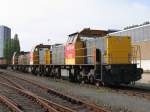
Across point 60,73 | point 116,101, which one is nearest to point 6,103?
point 116,101

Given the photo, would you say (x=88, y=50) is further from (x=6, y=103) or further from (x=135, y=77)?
(x=6, y=103)

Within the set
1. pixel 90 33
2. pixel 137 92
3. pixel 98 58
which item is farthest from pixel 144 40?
pixel 137 92

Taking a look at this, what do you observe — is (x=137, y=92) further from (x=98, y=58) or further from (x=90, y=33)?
(x=90, y=33)

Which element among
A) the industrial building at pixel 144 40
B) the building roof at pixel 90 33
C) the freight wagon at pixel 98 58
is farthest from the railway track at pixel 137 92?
the industrial building at pixel 144 40

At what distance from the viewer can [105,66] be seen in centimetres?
1991

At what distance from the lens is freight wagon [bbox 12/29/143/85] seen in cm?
1975

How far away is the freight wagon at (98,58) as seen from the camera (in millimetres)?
19750

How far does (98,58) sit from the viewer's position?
2080 cm

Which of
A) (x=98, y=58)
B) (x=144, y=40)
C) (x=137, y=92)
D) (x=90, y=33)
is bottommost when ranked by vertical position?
(x=137, y=92)

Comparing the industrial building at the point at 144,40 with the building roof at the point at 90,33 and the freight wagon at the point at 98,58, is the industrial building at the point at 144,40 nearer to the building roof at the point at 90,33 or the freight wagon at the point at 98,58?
the freight wagon at the point at 98,58

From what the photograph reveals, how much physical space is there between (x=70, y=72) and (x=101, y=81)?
5.32 m

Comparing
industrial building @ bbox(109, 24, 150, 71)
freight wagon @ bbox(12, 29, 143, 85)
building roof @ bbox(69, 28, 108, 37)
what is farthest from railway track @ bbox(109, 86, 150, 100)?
industrial building @ bbox(109, 24, 150, 71)

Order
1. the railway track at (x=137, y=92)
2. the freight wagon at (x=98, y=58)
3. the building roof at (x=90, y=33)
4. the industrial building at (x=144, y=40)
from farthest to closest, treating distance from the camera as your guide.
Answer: the industrial building at (x=144, y=40) < the building roof at (x=90, y=33) < the freight wagon at (x=98, y=58) < the railway track at (x=137, y=92)

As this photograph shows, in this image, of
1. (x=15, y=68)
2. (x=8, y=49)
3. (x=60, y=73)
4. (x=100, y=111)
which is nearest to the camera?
(x=100, y=111)
